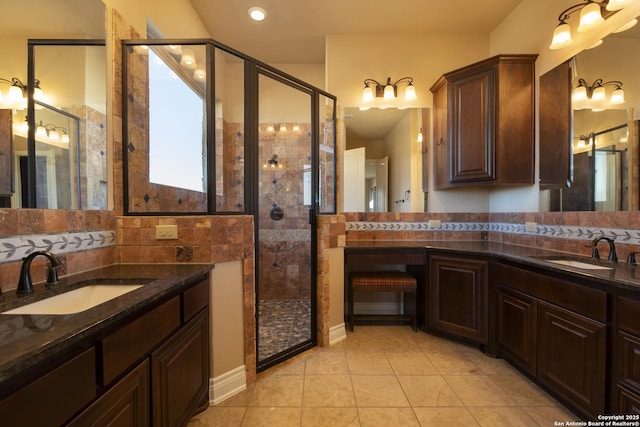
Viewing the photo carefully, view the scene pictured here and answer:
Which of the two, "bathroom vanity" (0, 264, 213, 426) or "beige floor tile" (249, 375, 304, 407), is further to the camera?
"beige floor tile" (249, 375, 304, 407)

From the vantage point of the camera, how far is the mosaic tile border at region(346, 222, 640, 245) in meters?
1.62

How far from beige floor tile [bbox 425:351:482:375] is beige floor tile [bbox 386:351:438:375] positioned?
0.05 m

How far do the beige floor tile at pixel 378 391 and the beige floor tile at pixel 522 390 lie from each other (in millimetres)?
703

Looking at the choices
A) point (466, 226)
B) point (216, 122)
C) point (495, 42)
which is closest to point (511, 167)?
point (466, 226)

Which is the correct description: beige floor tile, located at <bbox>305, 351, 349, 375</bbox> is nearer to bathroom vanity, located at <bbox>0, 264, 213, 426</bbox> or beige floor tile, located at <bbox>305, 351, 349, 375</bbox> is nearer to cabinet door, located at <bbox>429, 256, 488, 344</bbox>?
bathroom vanity, located at <bbox>0, 264, 213, 426</bbox>

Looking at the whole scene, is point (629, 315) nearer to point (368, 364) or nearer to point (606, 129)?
point (606, 129)

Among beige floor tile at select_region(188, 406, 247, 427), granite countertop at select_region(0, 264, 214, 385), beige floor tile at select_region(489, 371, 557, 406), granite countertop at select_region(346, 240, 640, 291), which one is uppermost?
granite countertop at select_region(0, 264, 214, 385)

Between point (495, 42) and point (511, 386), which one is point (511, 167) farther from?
point (511, 386)

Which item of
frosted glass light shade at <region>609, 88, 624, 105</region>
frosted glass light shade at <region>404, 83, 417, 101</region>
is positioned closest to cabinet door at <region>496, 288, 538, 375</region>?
frosted glass light shade at <region>609, 88, 624, 105</region>

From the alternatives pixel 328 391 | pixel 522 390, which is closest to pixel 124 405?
pixel 328 391

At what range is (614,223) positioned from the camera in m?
1.66

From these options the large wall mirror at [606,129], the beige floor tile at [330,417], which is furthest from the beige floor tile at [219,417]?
the large wall mirror at [606,129]

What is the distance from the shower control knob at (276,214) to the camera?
101 inches

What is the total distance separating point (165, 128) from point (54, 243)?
1.04 m
